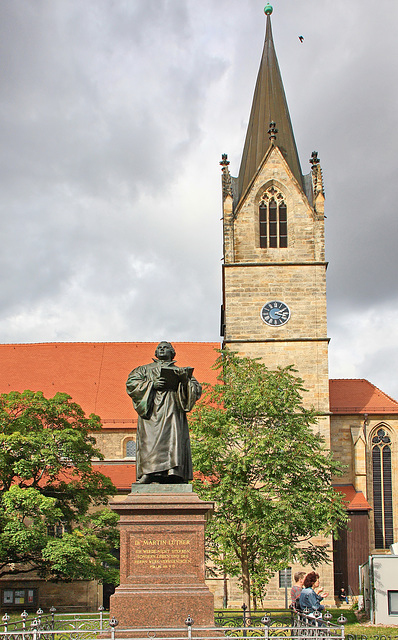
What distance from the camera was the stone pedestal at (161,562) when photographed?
9367mm

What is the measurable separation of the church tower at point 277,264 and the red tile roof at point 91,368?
3.41 metres

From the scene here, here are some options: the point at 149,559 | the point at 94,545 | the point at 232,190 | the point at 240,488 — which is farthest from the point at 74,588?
the point at 149,559

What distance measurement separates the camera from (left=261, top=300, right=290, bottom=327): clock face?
96.0 feet

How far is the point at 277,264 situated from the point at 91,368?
9.78m

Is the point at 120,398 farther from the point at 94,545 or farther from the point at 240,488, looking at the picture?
the point at 240,488

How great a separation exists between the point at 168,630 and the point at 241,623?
4.78m

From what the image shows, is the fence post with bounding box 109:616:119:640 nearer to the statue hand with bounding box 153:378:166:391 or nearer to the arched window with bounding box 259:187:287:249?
the statue hand with bounding box 153:378:166:391

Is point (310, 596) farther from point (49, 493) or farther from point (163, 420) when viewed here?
point (49, 493)

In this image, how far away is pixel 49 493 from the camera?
2361 centimetres

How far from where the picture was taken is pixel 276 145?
3134 cm

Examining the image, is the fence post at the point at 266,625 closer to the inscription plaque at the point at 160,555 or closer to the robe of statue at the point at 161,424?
the inscription plaque at the point at 160,555

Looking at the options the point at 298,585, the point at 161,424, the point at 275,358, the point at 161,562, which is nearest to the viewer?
the point at 161,562

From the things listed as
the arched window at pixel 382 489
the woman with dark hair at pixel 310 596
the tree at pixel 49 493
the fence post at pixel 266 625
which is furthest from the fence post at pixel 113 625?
the arched window at pixel 382 489

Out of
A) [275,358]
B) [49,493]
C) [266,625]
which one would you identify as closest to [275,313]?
[275,358]
